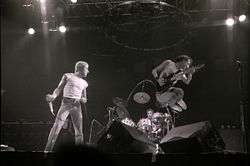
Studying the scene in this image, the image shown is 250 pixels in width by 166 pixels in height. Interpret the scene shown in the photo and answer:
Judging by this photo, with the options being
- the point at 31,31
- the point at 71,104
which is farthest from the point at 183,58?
the point at 31,31

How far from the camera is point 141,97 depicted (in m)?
8.45

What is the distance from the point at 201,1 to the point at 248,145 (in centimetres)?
324

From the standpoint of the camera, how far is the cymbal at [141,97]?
840cm

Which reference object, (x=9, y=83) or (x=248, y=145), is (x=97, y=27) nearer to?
(x=9, y=83)

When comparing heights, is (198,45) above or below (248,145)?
above

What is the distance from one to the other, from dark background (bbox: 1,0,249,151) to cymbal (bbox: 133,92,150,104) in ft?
0.69

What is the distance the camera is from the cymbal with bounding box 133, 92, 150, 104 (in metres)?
8.40

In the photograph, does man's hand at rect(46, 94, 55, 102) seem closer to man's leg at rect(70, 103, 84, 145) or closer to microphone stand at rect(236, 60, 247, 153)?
man's leg at rect(70, 103, 84, 145)

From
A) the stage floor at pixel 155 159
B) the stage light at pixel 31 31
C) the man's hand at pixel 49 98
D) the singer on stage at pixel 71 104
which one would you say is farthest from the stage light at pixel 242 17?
the stage floor at pixel 155 159

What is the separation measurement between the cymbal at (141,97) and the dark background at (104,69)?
209 mm

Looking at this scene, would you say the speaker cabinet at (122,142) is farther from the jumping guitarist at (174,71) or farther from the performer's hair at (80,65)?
the performer's hair at (80,65)

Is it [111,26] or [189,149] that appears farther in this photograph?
[111,26]

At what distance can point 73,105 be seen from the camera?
327 inches

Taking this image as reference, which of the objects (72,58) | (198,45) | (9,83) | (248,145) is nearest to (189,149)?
(248,145)
